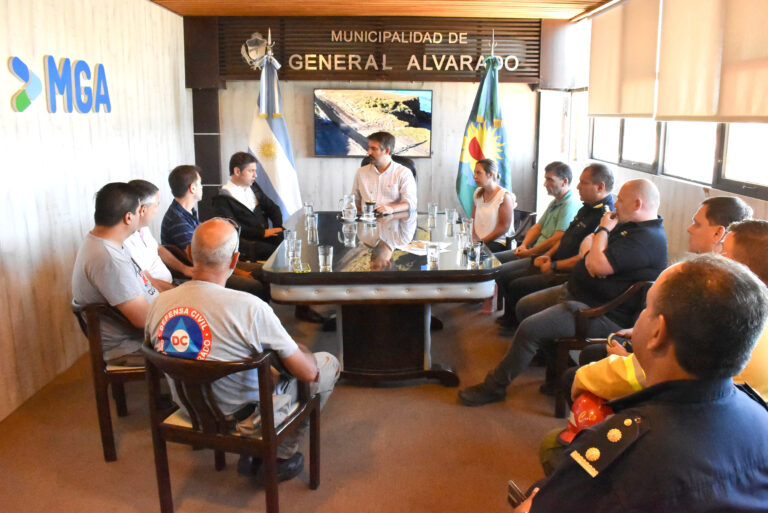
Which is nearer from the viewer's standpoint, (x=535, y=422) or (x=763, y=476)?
(x=763, y=476)

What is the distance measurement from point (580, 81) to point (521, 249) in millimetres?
2873

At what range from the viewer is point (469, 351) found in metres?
4.04

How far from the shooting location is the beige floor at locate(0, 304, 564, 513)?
8.11 ft

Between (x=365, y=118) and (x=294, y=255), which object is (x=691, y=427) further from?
(x=365, y=118)

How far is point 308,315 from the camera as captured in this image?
4602mm

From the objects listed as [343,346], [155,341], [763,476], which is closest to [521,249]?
[343,346]

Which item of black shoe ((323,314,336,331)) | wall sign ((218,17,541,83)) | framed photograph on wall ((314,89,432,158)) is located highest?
wall sign ((218,17,541,83))

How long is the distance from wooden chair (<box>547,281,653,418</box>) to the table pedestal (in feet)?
1.95

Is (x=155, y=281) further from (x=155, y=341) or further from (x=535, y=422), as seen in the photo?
(x=535, y=422)

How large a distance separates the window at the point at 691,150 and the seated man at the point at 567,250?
3.11 ft

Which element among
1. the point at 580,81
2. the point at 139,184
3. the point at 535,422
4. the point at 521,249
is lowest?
the point at 535,422

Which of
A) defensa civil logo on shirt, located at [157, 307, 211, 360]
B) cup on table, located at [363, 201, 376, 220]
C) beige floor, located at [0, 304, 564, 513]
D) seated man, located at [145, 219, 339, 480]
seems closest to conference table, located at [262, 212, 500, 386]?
beige floor, located at [0, 304, 564, 513]

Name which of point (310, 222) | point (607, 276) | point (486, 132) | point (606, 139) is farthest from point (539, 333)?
point (606, 139)

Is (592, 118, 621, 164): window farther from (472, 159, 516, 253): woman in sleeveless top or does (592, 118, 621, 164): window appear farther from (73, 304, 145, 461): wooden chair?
(73, 304, 145, 461): wooden chair
